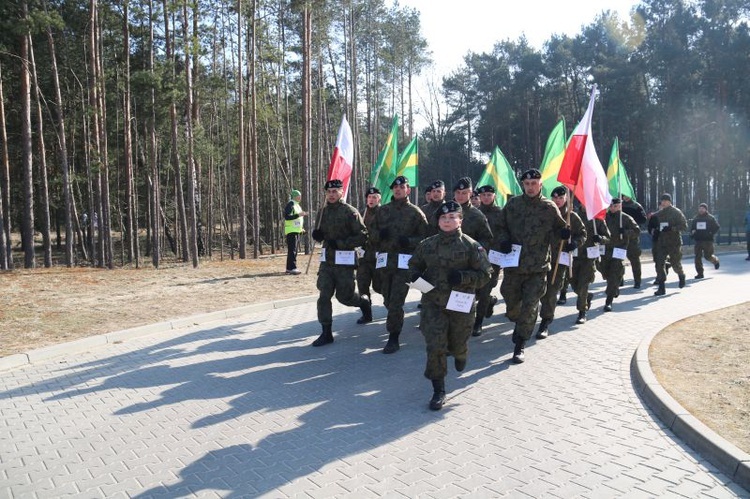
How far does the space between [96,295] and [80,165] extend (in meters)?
21.6

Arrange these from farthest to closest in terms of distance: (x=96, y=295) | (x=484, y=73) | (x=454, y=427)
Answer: (x=484, y=73)
(x=96, y=295)
(x=454, y=427)

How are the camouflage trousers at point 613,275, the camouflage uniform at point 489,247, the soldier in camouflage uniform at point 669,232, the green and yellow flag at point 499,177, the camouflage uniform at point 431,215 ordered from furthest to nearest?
the green and yellow flag at point 499,177 → the soldier in camouflage uniform at point 669,232 → the camouflage trousers at point 613,275 → the camouflage uniform at point 489,247 → the camouflage uniform at point 431,215

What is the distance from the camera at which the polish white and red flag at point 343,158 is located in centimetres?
1004

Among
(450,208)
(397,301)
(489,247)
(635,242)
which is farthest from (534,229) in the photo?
(635,242)

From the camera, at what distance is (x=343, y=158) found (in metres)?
10.3

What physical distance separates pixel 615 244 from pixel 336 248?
20.6 ft

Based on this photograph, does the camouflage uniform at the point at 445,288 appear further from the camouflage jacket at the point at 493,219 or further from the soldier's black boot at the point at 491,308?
the soldier's black boot at the point at 491,308

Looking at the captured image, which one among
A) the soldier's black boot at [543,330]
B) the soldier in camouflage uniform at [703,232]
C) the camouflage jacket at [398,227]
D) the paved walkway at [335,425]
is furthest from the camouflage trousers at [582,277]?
the soldier in camouflage uniform at [703,232]

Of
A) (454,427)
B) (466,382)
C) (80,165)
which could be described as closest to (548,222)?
(466,382)

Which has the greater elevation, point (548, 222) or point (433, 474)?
point (548, 222)

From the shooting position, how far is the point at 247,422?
5.20 meters

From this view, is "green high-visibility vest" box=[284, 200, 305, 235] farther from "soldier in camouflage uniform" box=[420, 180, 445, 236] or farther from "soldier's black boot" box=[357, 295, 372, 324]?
"soldier in camouflage uniform" box=[420, 180, 445, 236]

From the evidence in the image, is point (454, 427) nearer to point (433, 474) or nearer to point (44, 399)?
point (433, 474)

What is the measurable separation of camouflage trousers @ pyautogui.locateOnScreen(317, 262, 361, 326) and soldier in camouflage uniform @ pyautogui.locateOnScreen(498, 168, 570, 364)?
7.47 ft
